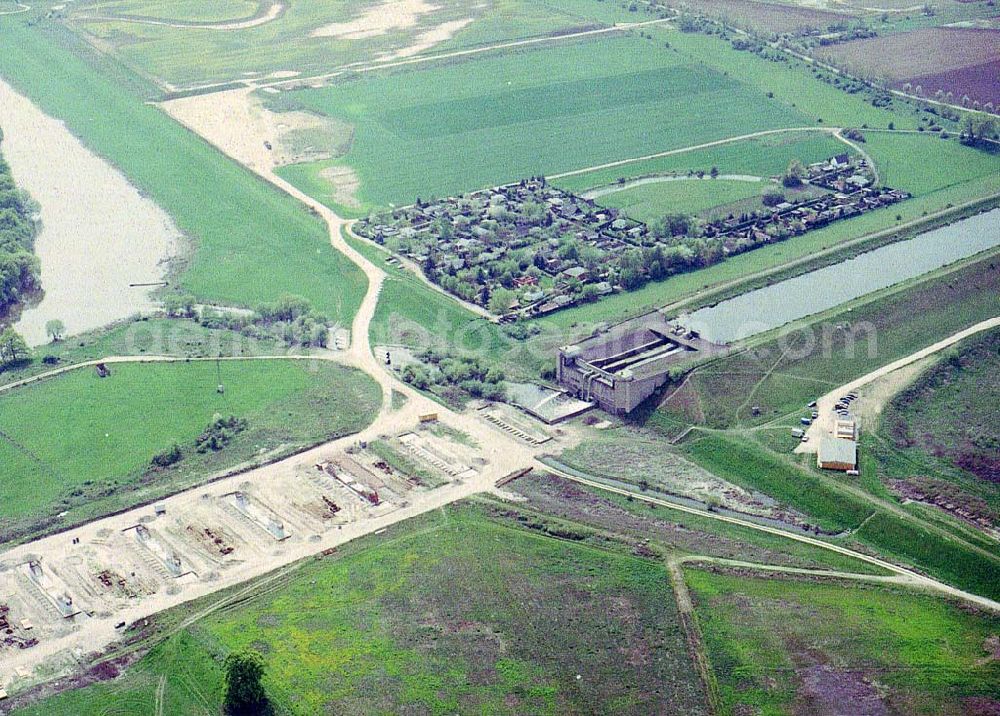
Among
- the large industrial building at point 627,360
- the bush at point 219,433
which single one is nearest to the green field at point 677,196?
the large industrial building at point 627,360

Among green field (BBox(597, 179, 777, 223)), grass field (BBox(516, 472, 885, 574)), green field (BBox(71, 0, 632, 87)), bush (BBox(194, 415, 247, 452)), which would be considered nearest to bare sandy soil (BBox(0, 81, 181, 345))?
bush (BBox(194, 415, 247, 452))

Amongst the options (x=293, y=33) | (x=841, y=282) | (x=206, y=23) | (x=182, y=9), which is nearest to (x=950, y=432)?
(x=841, y=282)

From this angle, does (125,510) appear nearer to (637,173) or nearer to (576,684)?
(576,684)

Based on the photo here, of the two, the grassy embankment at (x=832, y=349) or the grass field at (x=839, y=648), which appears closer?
the grass field at (x=839, y=648)

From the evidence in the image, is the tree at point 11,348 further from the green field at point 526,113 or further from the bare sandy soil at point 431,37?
the bare sandy soil at point 431,37

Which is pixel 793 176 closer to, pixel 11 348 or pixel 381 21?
pixel 11 348

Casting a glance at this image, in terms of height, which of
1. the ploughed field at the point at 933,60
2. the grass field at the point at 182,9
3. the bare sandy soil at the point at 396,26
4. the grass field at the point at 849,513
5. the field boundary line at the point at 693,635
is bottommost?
the field boundary line at the point at 693,635

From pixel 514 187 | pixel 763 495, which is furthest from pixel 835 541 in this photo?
pixel 514 187

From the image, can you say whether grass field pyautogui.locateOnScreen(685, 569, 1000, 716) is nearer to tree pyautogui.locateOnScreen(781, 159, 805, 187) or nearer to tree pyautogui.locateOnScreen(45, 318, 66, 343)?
tree pyautogui.locateOnScreen(45, 318, 66, 343)
